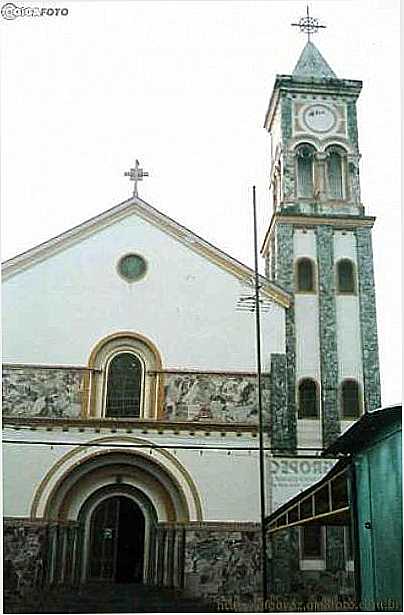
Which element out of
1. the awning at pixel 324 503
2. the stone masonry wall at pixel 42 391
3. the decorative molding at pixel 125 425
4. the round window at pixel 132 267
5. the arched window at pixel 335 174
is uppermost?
the arched window at pixel 335 174

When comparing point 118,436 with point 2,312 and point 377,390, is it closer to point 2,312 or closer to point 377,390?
point 2,312

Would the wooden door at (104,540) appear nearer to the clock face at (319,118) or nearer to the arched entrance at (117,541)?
the arched entrance at (117,541)

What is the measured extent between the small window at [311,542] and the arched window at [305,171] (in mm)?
3058

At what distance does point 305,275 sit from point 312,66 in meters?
1.76

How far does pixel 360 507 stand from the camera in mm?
5656

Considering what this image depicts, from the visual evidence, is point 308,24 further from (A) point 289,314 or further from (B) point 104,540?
(B) point 104,540

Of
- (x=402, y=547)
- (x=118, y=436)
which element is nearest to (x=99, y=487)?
(x=118, y=436)

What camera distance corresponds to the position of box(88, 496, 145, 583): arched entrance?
20.6 ft

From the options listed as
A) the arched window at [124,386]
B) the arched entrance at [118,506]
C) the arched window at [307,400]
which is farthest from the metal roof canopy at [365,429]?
the arched window at [124,386]

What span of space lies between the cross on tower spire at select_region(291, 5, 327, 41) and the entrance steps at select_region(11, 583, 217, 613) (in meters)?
4.10

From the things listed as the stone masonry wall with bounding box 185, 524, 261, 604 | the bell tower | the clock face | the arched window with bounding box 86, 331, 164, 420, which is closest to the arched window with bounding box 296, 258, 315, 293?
the bell tower

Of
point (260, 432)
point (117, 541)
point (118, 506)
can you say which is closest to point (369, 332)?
point (260, 432)

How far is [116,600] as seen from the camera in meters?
5.72

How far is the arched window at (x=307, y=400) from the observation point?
23.0 ft
